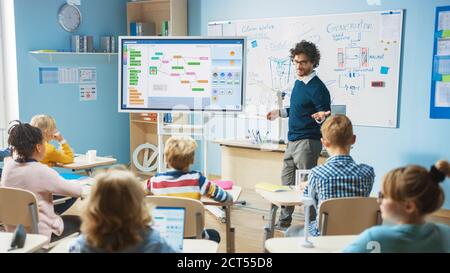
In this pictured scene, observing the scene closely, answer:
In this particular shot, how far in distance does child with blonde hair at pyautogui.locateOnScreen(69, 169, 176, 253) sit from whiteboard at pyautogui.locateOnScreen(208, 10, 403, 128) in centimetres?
399

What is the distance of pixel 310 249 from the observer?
2.15m

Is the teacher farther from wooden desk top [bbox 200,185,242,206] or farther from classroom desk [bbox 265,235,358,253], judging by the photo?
classroom desk [bbox 265,235,358,253]

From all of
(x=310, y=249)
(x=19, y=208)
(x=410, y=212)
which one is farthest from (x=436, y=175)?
(x=19, y=208)

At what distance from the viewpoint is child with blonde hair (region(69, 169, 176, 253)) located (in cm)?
172

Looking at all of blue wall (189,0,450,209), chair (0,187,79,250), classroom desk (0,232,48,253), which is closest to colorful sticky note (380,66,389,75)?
blue wall (189,0,450,209)

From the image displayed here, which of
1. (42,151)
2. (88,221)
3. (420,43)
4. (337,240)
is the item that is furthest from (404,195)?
(420,43)

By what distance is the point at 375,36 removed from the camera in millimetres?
5176

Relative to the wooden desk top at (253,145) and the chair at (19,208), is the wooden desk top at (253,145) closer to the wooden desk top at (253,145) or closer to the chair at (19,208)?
the wooden desk top at (253,145)

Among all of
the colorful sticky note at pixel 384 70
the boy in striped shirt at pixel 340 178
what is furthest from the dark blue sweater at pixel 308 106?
the colorful sticky note at pixel 384 70

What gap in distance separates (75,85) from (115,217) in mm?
5101

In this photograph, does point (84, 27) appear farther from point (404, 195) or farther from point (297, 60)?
point (404, 195)

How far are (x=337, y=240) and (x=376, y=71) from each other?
3.35m

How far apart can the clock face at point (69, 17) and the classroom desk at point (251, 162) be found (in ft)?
8.03

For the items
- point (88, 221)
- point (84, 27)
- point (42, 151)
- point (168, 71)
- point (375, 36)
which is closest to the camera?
point (88, 221)
